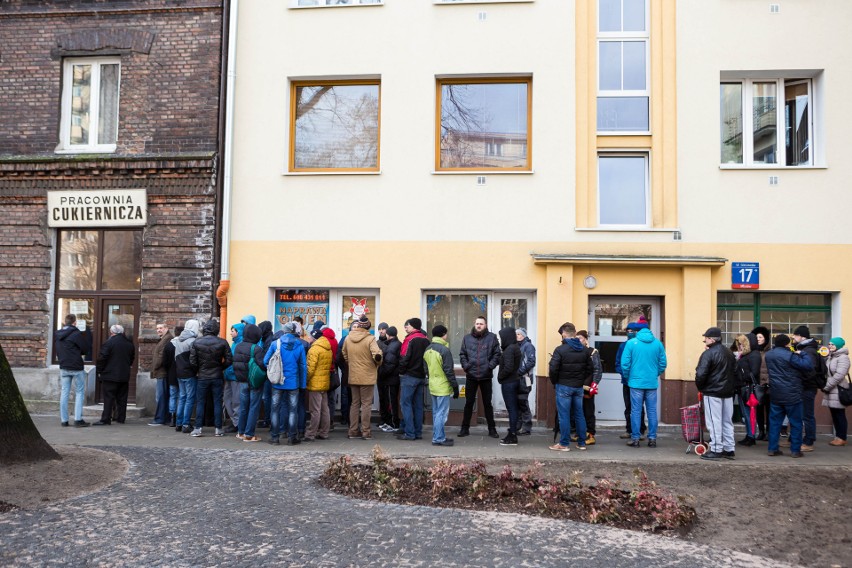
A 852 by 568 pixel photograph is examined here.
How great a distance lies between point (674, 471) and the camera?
844 cm

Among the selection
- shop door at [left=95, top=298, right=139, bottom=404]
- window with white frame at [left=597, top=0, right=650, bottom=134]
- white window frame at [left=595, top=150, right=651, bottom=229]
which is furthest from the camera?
shop door at [left=95, top=298, right=139, bottom=404]

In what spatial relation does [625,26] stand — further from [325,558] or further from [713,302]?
[325,558]

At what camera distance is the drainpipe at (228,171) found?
12.4 meters

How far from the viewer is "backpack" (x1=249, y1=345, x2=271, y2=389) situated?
32.9 ft

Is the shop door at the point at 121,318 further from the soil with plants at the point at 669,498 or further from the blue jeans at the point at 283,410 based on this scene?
the soil with plants at the point at 669,498

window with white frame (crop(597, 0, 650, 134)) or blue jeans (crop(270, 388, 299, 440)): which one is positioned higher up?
window with white frame (crop(597, 0, 650, 134))

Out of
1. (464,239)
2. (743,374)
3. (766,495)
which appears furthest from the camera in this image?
(464,239)

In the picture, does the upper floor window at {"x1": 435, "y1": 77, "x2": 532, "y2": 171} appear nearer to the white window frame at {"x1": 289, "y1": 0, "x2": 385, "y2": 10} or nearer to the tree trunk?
the white window frame at {"x1": 289, "y1": 0, "x2": 385, "y2": 10}

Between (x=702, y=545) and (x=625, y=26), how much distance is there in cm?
974

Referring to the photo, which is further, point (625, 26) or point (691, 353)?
point (625, 26)

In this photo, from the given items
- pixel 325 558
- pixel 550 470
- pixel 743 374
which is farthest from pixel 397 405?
pixel 325 558

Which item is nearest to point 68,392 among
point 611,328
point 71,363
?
point 71,363

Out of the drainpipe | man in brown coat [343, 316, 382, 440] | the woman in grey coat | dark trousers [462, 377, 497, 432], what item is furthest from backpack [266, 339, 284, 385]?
the woman in grey coat

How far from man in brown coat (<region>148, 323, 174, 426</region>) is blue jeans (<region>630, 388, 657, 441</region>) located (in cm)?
746
